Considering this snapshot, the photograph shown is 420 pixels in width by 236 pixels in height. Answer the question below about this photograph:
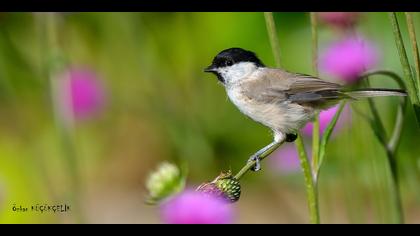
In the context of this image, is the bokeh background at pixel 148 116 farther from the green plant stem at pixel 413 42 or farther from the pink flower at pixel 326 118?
the green plant stem at pixel 413 42

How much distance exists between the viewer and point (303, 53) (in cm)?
319

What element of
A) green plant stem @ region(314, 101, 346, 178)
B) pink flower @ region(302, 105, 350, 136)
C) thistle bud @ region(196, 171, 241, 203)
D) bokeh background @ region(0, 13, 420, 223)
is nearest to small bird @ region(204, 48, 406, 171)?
green plant stem @ region(314, 101, 346, 178)

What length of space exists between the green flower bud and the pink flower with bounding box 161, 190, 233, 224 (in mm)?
84

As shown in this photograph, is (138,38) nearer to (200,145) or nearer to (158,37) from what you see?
(200,145)

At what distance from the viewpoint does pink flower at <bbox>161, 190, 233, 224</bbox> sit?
1.15 meters

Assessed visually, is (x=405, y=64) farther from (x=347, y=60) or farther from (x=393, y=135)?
(x=347, y=60)

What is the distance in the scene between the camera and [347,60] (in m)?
2.10

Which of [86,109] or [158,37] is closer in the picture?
[86,109]

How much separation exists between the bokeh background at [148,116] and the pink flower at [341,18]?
2.00ft

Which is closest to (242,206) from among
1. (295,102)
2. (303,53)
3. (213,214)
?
(303,53)

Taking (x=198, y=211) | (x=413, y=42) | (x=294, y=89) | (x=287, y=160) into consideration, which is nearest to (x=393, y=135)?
(x=294, y=89)

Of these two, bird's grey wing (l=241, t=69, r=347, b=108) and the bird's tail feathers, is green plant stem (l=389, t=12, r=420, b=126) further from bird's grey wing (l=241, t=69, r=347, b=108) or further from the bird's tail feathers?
bird's grey wing (l=241, t=69, r=347, b=108)

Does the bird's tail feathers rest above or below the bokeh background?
below
